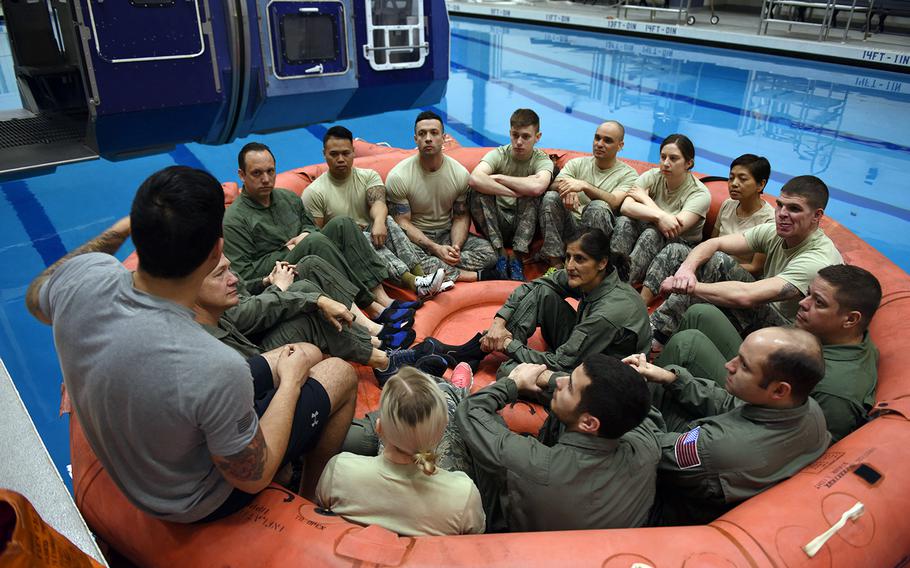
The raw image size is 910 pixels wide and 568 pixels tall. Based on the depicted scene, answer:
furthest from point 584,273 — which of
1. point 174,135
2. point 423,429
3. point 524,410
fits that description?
point 174,135

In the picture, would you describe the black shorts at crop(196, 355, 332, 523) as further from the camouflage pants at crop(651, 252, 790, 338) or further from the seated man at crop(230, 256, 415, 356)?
the camouflage pants at crop(651, 252, 790, 338)

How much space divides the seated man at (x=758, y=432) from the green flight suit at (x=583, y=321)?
0.69 metres

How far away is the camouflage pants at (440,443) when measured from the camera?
1.89m

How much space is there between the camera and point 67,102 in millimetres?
4902

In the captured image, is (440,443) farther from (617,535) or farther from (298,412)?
(617,535)

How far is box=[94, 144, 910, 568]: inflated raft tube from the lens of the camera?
1.46 m

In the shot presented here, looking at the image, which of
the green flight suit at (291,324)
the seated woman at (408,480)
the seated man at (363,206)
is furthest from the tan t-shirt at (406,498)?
the seated man at (363,206)

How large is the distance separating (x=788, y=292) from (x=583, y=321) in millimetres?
916

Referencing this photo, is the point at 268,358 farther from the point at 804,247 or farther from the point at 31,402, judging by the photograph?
the point at 804,247

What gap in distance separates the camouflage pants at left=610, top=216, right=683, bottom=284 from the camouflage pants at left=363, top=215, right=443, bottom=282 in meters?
1.06

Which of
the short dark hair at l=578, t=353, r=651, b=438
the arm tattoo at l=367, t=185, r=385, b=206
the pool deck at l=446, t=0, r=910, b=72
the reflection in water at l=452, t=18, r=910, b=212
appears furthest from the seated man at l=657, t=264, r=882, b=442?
the pool deck at l=446, t=0, r=910, b=72

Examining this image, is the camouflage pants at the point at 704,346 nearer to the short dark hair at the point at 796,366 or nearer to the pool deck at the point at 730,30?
the short dark hair at the point at 796,366

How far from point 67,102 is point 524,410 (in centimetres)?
472

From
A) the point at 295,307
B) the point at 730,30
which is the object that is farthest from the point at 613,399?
the point at 730,30
